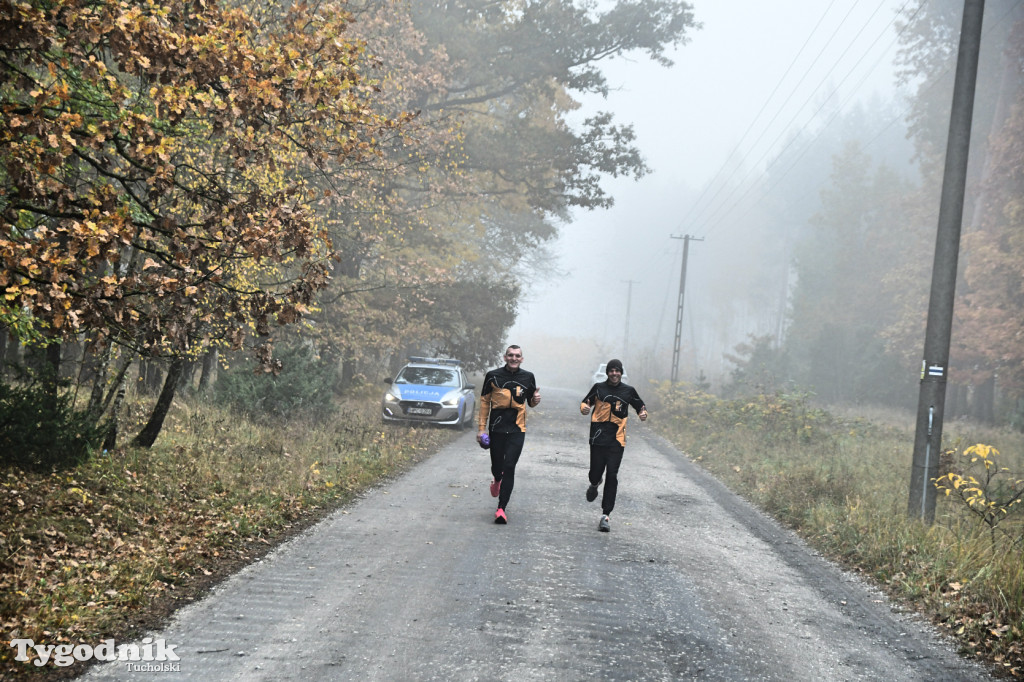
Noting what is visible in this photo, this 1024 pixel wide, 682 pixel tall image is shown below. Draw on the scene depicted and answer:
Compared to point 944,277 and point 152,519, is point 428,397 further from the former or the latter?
point 944,277

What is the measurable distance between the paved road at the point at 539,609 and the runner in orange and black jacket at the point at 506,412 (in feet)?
2.19

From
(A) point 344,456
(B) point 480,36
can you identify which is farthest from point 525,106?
(A) point 344,456

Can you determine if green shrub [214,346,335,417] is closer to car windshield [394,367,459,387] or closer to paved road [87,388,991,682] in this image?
car windshield [394,367,459,387]

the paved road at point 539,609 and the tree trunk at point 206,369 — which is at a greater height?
the tree trunk at point 206,369

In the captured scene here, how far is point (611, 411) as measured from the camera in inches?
368

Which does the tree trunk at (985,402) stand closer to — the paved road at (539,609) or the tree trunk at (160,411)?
the paved road at (539,609)

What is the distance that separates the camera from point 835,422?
23594 mm

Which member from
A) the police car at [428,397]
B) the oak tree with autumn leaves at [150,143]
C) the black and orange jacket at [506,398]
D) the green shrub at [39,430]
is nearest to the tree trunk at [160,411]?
the green shrub at [39,430]

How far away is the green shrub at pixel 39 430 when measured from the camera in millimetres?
8258

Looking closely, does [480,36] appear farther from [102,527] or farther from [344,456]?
[102,527]

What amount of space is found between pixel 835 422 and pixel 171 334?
71.0 ft

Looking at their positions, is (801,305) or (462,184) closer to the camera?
(462,184)

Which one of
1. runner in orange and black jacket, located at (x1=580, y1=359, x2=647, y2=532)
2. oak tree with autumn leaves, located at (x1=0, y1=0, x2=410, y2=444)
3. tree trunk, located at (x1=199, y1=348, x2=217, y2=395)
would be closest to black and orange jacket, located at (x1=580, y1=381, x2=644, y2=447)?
runner in orange and black jacket, located at (x1=580, y1=359, x2=647, y2=532)

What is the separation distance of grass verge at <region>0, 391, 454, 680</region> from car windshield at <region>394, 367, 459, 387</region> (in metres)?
6.18
